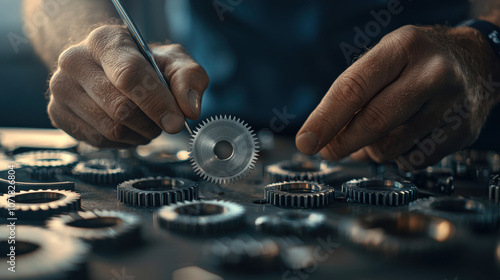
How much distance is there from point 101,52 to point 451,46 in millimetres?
1550

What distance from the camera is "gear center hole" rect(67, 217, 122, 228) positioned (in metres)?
1.26

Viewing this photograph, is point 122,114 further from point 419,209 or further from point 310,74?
point 310,74

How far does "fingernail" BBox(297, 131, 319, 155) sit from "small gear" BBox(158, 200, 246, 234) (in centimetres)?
53

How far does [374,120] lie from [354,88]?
6.5 inches

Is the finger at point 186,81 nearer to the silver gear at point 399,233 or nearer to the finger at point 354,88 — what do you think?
the finger at point 354,88

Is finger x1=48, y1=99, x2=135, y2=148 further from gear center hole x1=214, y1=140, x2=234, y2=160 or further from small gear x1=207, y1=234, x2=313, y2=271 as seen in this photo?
small gear x1=207, y1=234, x2=313, y2=271

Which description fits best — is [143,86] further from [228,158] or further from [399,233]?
[399,233]

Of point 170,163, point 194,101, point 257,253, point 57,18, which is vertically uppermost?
point 57,18

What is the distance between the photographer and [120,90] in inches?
69.9

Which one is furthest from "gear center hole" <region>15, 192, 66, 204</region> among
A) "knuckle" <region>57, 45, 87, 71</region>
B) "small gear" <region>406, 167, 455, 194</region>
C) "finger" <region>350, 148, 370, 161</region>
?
"finger" <region>350, 148, 370, 161</region>

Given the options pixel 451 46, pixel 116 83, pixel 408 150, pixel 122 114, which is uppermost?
pixel 451 46

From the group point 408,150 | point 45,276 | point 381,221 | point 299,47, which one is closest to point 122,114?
point 45,276

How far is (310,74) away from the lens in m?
3.42

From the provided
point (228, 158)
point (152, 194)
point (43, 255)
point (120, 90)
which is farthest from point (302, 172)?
point (43, 255)
